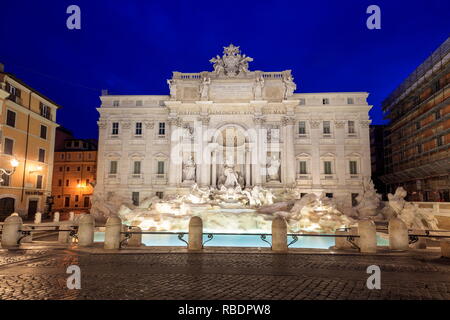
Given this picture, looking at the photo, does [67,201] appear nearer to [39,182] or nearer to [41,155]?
[39,182]

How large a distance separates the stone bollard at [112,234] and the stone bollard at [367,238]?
9.08 metres

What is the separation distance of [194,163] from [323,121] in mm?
16055

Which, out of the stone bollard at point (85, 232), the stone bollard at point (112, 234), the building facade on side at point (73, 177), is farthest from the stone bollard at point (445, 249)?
the building facade on side at point (73, 177)

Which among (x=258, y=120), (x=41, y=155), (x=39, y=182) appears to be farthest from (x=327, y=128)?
(x=39, y=182)

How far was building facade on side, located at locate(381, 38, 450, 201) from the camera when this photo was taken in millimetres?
26656

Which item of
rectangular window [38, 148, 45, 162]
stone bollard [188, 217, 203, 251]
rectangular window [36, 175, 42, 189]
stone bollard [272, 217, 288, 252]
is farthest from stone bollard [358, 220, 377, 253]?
rectangular window [38, 148, 45, 162]

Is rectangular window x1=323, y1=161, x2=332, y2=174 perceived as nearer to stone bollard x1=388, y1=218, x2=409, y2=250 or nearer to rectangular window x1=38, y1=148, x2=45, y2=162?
stone bollard x1=388, y1=218, x2=409, y2=250

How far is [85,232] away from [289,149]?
25115 mm

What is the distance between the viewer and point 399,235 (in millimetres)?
10750

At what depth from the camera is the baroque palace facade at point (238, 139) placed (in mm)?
32438

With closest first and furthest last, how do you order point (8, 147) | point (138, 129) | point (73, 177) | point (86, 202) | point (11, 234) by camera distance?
point (11, 234), point (8, 147), point (138, 129), point (86, 202), point (73, 177)

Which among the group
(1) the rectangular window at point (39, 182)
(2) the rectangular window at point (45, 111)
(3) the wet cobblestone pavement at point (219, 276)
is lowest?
(3) the wet cobblestone pavement at point (219, 276)

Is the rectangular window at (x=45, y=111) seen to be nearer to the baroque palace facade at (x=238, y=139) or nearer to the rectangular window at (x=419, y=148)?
the baroque palace facade at (x=238, y=139)
